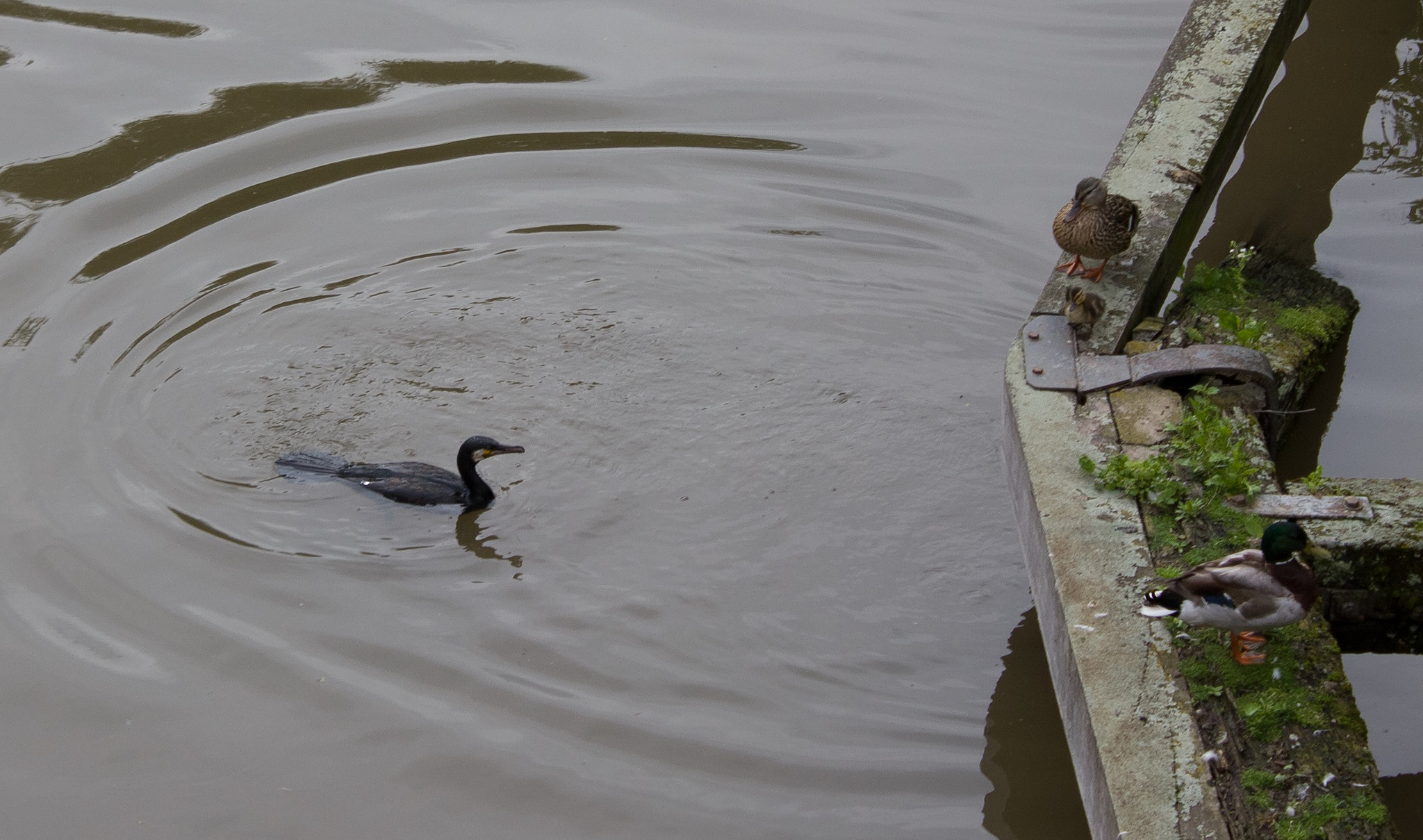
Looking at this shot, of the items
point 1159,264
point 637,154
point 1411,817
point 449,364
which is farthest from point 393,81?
point 1411,817

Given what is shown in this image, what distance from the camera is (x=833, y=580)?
6.44 m

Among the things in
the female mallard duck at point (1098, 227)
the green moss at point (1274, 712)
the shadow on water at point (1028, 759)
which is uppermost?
the female mallard duck at point (1098, 227)

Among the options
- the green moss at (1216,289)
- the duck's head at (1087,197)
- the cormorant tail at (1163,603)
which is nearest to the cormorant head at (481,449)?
the duck's head at (1087,197)

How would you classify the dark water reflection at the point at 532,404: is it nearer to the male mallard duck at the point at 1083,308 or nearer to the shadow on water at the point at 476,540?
the shadow on water at the point at 476,540

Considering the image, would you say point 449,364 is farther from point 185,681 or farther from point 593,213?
point 185,681

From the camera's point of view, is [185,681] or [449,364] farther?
[449,364]

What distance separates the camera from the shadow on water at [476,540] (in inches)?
264

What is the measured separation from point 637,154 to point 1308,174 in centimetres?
542

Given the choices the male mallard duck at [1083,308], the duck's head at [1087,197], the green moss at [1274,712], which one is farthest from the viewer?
the duck's head at [1087,197]

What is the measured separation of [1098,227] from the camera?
5.84m

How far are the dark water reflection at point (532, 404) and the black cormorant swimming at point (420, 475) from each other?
119mm

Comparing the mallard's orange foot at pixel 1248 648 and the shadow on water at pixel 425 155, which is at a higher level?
the shadow on water at pixel 425 155

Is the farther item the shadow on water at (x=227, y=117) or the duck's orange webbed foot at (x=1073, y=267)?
the shadow on water at (x=227, y=117)

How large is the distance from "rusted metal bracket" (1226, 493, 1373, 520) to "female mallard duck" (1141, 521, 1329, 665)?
1.33 ft
